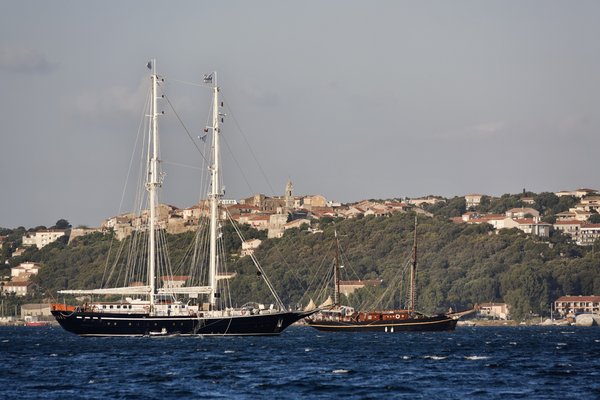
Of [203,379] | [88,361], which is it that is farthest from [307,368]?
[88,361]

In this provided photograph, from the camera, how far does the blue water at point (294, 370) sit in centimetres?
5972

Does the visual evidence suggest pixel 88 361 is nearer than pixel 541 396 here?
No

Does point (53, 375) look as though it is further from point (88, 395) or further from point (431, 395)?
point (431, 395)

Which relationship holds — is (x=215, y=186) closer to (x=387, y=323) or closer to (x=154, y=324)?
(x=154, y=324)

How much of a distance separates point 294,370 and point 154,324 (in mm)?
33912

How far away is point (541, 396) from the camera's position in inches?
2283

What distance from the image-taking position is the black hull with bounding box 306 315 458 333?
131375 millimetres

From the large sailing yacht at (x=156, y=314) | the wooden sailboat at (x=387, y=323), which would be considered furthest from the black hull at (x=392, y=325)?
the large sailing yacht at (x=156, y=314)

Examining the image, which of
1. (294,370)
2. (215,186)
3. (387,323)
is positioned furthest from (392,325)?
(294,370)

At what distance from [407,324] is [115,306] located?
118 feet

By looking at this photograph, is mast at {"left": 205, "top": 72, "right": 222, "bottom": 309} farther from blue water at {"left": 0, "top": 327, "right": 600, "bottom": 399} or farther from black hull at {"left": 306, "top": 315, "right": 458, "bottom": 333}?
black hull at {"left": 306, "top": 315, "right": 458, "bottom": 333}

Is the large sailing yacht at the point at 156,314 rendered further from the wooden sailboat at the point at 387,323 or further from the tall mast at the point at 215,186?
the wooden sailboat at the point at 387,323

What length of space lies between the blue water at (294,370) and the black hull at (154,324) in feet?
4.35

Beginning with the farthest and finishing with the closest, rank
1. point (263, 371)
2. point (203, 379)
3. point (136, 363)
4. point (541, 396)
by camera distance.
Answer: point (136, 363), point (263, 371), point (203, 379), point (541, 396)
